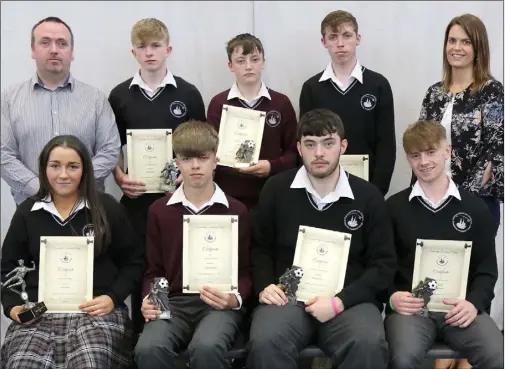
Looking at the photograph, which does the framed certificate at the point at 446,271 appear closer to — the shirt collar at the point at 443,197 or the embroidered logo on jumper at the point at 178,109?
the shirt collar at the point at 443,197

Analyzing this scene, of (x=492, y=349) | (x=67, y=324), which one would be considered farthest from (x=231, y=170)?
(x=492, y=349)

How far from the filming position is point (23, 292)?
3.43 metres

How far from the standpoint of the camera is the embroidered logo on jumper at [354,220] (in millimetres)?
3541

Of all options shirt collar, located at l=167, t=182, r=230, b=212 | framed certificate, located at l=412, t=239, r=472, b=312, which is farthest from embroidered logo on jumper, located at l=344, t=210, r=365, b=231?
shirt collar, located at l=167, t=182, r=230, b=212

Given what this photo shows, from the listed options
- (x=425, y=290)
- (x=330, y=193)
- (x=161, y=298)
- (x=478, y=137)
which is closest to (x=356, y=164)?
(x=330, y=193)

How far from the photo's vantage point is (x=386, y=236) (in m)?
3.52

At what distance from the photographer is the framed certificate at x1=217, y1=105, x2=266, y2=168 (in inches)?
159

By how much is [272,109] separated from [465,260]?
1.53 metres

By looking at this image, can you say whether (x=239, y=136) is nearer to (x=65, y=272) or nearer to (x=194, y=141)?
(x=194, y=141)

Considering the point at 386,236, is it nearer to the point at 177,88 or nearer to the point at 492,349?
the point at 492,349

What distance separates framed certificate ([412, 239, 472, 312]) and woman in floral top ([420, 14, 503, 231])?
644mm

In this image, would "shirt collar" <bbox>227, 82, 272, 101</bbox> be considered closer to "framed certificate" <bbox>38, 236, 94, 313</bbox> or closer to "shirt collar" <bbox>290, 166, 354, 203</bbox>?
"shirt collar" <bbox>290, 166, 354, 203</bbox>

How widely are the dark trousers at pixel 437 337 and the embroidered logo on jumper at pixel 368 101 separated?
1382mm

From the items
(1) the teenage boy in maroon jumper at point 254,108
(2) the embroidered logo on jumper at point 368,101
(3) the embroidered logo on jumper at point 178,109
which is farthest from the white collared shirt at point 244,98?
(2) the embroidered logo on jumper at point 368,101
